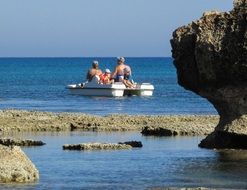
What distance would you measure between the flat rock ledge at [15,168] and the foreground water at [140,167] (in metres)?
0.29

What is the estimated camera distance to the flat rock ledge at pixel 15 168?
21.3 meters

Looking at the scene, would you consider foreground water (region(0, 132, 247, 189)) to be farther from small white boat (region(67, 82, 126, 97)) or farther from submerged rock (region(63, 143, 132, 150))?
small white boat (region(67, 82, 126, 97))

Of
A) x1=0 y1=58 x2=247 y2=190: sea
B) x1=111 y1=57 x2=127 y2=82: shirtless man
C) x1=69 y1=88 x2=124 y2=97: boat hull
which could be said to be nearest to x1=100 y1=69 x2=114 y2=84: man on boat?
x1=111 y1=57 x2=127 y2=82: shirtless man

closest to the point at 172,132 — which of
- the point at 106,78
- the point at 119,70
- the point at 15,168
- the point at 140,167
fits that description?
the point at 140,167

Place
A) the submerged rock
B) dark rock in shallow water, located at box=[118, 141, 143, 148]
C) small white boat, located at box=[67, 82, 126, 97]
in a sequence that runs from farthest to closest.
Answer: small white boat, located at box=[67, 82, 126, 97] → dark rock in shallow water, located at box=[118, 141, 143, 148] → the submerged rock

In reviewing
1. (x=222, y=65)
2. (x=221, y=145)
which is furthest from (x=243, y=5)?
(x=221, y=145)

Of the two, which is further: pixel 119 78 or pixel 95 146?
pixel 119 78

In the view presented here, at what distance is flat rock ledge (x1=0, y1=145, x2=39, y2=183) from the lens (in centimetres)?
2133

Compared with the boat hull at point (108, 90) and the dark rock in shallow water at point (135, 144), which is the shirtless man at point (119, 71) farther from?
the dark rock in shallow water at point (135, 144)

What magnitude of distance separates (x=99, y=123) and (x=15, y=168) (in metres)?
14.5

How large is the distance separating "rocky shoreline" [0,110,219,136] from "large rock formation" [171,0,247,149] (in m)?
4.05

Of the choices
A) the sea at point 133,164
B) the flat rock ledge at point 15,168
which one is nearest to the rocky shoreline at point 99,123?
the sea at point 133,164

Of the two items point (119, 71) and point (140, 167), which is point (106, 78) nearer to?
point (119, 71)

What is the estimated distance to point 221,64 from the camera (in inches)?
1092
